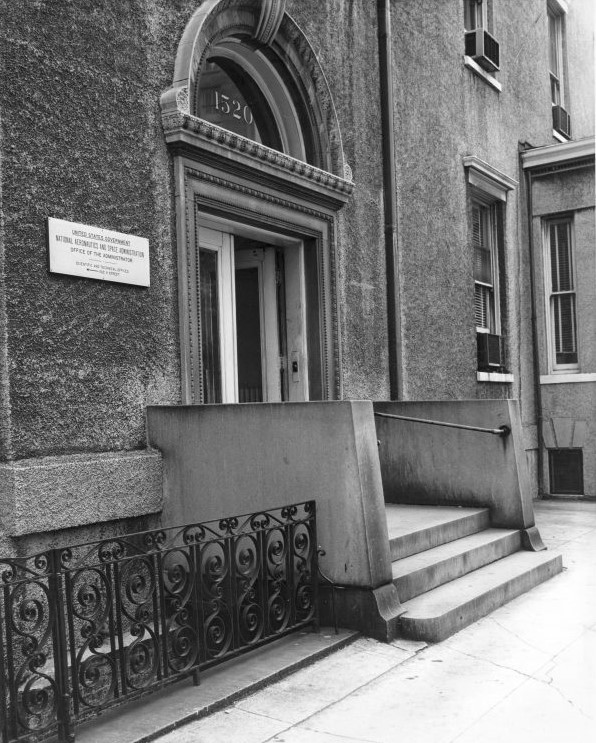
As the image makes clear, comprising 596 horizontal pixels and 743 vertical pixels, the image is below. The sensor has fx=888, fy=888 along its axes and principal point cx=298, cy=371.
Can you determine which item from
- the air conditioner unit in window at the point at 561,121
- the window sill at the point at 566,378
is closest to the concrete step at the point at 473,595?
the window sill at the point at 566,378

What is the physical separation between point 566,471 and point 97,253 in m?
9.25

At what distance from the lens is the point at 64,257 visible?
5574mm

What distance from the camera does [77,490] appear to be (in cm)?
545

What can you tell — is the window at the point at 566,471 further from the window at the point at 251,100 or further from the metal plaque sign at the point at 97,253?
the metal plaque sign at the point at 97,253

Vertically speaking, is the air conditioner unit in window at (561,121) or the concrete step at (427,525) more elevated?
the air conditioner unit in window at (561,121)

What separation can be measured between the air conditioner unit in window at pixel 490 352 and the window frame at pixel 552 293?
126 centimetres

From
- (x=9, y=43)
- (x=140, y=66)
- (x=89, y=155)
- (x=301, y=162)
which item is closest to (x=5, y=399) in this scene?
(x=89, y=155)

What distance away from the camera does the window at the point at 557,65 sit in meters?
15.2

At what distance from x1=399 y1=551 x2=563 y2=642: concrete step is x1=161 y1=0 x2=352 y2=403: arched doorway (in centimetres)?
221

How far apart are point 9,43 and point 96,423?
2390mm

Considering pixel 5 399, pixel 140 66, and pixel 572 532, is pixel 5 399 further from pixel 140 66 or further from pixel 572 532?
pixel 572 532

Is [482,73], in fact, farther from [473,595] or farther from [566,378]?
[473,595]

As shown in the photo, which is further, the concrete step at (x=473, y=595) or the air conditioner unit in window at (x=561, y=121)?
the air conditioner unit in window at (x=561, y=121)

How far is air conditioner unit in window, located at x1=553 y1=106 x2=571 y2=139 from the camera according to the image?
15133 mm
